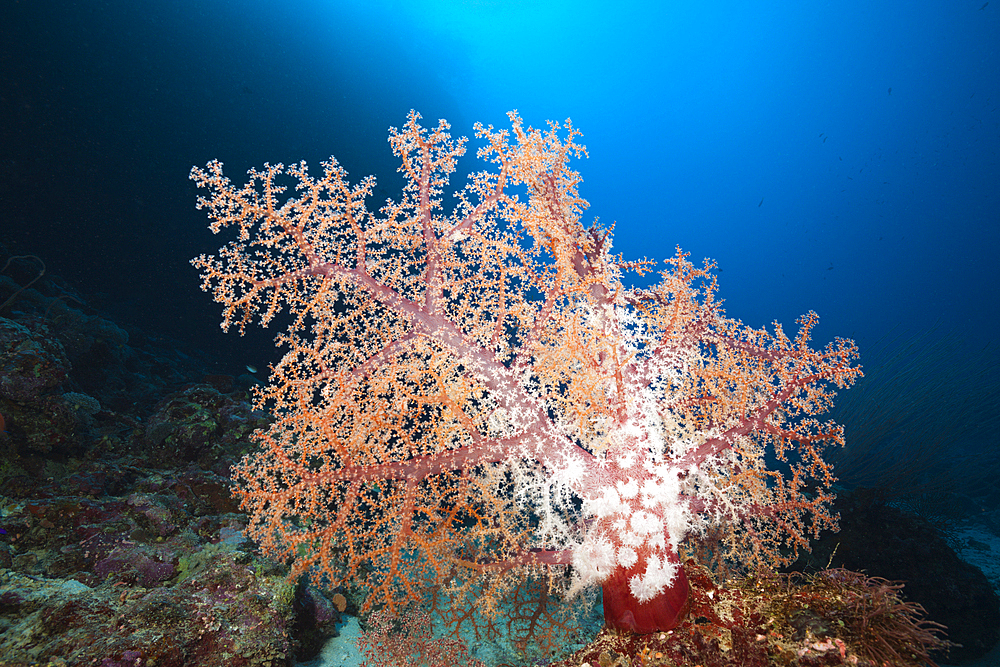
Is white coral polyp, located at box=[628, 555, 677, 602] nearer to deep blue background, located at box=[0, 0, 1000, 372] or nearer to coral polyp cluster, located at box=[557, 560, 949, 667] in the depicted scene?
coral polyp cluster, located at box=[557, 560, 949, 667]

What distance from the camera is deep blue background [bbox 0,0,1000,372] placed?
14.1 metres

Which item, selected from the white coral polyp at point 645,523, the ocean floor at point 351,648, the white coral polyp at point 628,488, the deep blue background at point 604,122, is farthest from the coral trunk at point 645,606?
the deep blue background at point 604,122

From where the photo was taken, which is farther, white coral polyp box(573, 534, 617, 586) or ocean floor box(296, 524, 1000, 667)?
ocean floor box(296, 524, 1000, 667)

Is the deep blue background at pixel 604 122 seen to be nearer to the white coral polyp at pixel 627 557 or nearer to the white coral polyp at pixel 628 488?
the white coral polyp at pixel 628 488

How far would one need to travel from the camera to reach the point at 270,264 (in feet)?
8.36

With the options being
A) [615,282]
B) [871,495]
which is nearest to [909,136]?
[871,495]

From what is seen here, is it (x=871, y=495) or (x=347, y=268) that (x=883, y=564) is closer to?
(x=871, y=495)

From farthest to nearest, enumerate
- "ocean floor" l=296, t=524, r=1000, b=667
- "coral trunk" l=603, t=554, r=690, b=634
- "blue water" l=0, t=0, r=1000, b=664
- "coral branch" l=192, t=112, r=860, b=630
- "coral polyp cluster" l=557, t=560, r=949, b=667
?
"blue water" l=0, t=0, r=1000, b=664, "ocean floor" l=296, t=524, r=1000, b=667, "coral branch" l=192, t=112, r=860, b=630, "coral trunk" l=603, t=554, r=690, b=634, "coral polyp cluster" l=557, t=560, r=949, b=667

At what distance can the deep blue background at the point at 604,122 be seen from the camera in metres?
14.1

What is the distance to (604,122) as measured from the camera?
190 feet

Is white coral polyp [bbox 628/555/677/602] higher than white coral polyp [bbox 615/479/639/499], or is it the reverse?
white coral polyp [bbox 615/479/639/499]

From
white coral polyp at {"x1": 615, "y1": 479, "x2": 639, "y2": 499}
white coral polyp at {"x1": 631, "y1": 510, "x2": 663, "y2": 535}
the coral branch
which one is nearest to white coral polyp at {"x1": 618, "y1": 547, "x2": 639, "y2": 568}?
the coral branch

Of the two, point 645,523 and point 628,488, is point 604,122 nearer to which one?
point 628,488

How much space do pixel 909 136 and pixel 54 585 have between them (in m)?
85.8
